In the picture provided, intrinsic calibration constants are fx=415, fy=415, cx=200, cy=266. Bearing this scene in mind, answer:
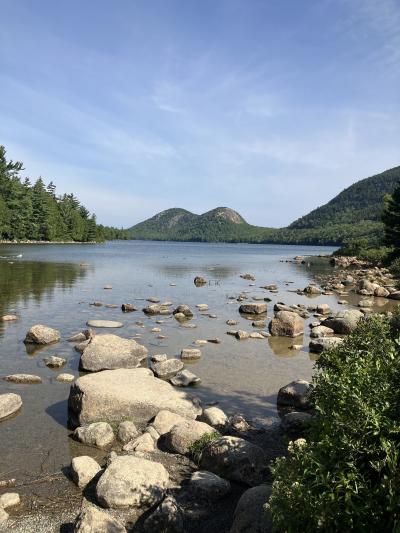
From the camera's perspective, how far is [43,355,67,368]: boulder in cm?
1697

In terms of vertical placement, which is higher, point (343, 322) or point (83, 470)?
point (343, 322)

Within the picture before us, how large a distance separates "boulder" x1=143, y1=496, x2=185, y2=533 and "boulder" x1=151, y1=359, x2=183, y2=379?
8.80 metres

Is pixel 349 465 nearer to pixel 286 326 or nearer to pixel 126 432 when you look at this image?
pixel 126 432

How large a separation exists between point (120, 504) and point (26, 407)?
19.9ft

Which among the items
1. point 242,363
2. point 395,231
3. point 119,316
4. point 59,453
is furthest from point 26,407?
point 395,231

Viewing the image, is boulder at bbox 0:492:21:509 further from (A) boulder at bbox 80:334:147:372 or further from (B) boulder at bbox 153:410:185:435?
(A) boulder at bbox 80:334:147:372

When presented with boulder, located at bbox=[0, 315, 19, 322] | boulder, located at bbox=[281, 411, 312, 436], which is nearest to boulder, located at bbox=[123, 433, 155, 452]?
boulder, located at bbox=[281, 411, 312, 436]

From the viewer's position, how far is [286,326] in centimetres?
2416

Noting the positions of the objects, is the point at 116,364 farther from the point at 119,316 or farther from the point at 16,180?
the point at 16,180

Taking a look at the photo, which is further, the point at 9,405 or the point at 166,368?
the point at 166,368

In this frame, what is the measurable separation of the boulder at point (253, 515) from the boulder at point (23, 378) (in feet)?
33.7

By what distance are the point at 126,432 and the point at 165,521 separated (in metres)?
4.01

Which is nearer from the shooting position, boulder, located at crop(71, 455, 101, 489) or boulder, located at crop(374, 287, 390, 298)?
boulder, located at crop(71, 455, 101, 489)

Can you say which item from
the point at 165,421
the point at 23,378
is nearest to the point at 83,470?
the point at 165,421
